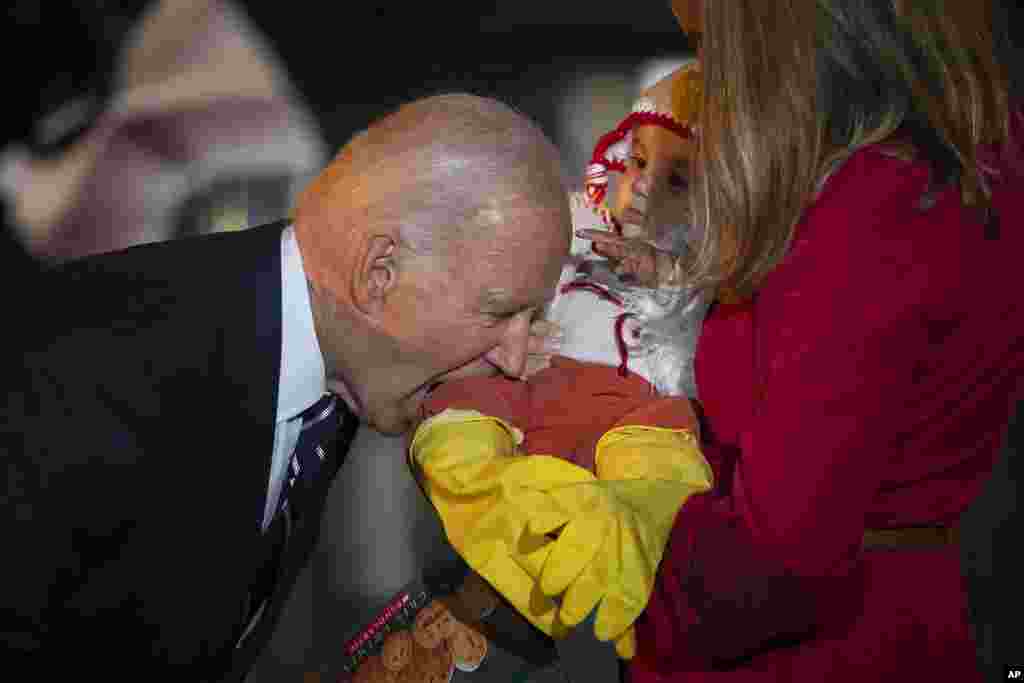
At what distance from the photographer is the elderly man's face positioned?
1035mm

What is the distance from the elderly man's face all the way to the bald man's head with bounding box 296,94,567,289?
0.01 metres

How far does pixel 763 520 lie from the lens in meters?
0.89

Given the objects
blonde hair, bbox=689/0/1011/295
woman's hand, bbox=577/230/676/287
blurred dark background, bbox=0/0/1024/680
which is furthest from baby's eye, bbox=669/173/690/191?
blurred dark background, bbox=0/0/1024/680

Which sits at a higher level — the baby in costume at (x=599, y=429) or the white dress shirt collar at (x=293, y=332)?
the white dress shirt collar at (x=293, y=332)

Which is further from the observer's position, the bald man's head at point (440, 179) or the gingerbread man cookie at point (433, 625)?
the gingerbread man cookie at point (433, 625)

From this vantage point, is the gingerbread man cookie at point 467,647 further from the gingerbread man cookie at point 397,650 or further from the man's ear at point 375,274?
the man's ear at point 375,274

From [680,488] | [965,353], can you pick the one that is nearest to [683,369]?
[680,488]

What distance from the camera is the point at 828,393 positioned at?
0.83 meters

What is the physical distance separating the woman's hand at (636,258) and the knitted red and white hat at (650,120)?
0.13 metres

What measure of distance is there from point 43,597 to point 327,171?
1.73 ft

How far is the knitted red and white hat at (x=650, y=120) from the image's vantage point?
1.21 meters

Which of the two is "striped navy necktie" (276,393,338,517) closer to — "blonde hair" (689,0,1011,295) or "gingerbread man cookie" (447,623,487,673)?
"gingerbread man cookie" (447,623,487,673)

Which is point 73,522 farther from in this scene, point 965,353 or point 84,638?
point 965,353

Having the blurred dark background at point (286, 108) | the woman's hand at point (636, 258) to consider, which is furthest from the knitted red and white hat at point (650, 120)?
the blurred dark background at point (286, 108)
